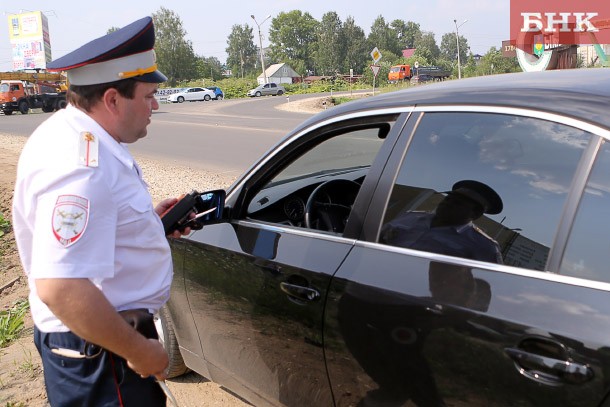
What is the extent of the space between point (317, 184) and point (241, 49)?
13751 cm

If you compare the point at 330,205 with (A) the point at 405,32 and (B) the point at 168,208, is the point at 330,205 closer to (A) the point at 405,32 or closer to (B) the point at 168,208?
(B) the point at 168,208

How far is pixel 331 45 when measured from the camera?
111688mm

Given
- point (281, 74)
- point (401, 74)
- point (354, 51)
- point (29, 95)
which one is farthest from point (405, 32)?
point (29, 95)

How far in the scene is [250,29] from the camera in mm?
138125

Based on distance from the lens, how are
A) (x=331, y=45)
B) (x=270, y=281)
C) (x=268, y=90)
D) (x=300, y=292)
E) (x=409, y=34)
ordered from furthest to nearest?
(x=409, y=34)
(x=331, y=45)
(x=268, y=90)
(x=270, y=281)
(x=300, y=292)

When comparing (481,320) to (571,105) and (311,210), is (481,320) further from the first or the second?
(311,210)

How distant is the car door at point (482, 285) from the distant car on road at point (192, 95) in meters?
54.9

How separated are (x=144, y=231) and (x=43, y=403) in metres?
2.25

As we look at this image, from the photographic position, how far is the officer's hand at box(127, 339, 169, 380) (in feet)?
5.35

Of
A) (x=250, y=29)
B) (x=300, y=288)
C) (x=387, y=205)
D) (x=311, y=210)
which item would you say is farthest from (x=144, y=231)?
(x=250, y=29)

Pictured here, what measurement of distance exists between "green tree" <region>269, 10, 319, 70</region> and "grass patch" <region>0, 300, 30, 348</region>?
419 feet

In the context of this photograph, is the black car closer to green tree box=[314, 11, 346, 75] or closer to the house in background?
the house in background

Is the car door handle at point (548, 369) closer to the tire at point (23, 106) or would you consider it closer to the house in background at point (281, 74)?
the tire at point (23, 106)

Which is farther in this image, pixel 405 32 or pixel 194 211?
pixel 405 32
